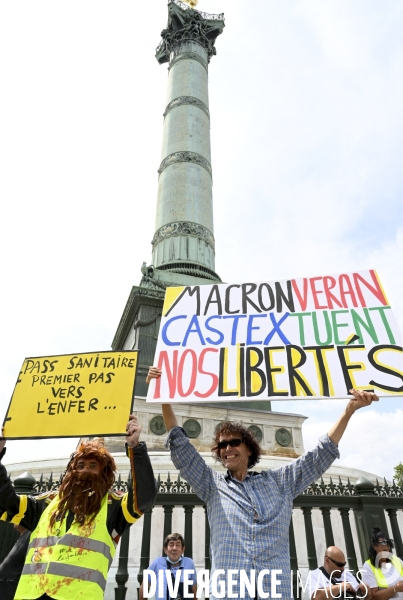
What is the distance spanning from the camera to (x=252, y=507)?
242cm

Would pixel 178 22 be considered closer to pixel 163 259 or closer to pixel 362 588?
pixel 163 259

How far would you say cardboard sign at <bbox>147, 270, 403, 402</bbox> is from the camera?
3445mm

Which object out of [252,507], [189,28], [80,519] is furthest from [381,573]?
[189,28]

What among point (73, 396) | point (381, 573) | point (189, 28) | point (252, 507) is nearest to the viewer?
point (252, 507)

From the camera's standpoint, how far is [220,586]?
7.24 ft

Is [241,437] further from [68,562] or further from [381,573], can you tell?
[381,573]

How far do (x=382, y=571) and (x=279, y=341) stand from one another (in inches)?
98.3

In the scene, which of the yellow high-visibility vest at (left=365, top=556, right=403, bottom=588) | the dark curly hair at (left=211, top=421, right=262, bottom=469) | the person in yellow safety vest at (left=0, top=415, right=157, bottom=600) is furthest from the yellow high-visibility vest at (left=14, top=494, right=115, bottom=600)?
the yellow high-visibility vest at (left=365, top=556, right=403, bottom=588)

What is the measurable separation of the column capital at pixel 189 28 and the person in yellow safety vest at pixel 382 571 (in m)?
35.7

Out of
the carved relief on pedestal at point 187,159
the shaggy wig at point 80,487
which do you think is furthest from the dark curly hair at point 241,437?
the carved relief on pedestal at point 187,159

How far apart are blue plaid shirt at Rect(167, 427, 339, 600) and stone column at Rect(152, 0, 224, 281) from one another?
1885cm

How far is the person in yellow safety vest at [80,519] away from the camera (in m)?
2.39

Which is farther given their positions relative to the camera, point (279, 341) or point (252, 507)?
point (279, 341)

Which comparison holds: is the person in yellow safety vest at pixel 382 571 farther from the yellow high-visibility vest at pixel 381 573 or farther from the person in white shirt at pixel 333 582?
the person in white shirt at pixel 333 582
